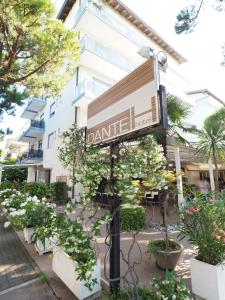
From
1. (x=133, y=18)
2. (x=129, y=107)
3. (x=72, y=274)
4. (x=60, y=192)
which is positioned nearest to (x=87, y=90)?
(x=60, y=192)

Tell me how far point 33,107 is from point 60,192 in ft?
41.5

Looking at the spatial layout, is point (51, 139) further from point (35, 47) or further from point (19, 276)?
point (19, 276)

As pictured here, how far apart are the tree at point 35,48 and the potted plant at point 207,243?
7379 millimetres

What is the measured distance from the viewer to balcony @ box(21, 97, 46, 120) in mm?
21658

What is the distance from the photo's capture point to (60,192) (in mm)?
14844

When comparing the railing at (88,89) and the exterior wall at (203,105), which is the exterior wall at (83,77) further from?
the exterior wall at (203,105)

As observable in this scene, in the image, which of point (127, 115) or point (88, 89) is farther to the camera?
point (88, 89)

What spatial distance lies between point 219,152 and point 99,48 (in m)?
10.7

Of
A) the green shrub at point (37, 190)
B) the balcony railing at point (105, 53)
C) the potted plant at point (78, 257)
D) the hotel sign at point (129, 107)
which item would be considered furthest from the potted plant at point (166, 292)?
the balcony railing at point (105, 53)

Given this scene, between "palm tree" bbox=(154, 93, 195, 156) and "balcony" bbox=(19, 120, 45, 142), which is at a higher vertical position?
"balcony" bbox=(19, 120, 45, 142)

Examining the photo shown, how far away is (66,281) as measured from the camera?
144 inches

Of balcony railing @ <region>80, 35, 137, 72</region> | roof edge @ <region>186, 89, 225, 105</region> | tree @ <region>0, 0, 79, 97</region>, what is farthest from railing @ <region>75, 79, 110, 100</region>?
roof edge @ <region>186, 89, 225, 105</region>

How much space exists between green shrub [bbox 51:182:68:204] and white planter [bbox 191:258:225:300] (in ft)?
39.5

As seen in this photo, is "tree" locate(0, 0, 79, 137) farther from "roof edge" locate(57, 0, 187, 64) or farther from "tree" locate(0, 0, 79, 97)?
"roof edge" locate(57, 0, 187, 64)
